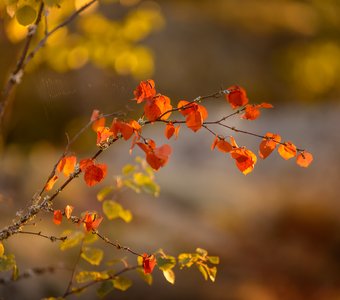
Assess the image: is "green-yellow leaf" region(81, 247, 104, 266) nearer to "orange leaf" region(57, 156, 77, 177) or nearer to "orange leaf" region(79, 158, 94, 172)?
"orange leaf" region(57, 156, 77, 177)

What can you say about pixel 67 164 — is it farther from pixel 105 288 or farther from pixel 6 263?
pixel 105 288

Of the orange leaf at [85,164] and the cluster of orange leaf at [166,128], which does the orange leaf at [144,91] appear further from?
the orange leaf at [85,164]

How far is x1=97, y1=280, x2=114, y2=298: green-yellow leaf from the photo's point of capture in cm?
192

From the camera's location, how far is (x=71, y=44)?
17.0 feet

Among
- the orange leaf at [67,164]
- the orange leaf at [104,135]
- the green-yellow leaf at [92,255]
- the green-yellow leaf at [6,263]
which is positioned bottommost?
the green-yellow leaf at [92,255]

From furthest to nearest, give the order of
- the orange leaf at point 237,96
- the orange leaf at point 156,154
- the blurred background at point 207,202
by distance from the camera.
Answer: the blurred background at point 207,202
the orange leaf at point 237,96
the orange leaf at point 156,154

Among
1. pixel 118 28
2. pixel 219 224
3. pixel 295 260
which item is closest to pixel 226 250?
pixel 219 224

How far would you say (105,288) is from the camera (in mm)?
1952

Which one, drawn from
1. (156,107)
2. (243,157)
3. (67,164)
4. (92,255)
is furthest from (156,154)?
(92,255)

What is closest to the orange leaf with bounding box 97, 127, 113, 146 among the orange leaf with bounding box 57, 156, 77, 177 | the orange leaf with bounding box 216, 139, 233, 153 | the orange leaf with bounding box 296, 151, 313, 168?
the orange leaf with bounding box 57, 156, 77, 177

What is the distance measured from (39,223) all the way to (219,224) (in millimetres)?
1598

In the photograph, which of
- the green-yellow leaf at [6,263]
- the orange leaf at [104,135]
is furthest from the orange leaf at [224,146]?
the green-yellow leaf at [6,263]

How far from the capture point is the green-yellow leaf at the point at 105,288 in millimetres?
1925

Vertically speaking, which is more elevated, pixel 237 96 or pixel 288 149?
pixel 237 96
